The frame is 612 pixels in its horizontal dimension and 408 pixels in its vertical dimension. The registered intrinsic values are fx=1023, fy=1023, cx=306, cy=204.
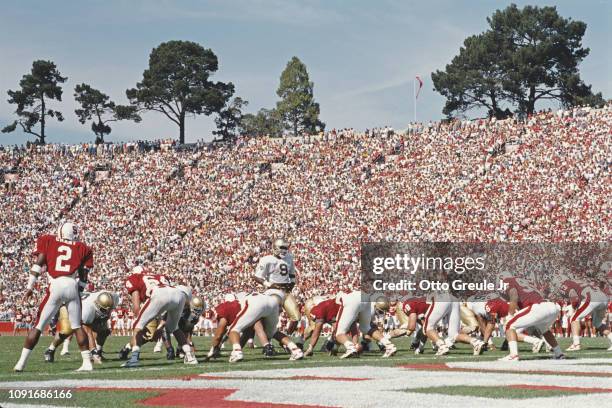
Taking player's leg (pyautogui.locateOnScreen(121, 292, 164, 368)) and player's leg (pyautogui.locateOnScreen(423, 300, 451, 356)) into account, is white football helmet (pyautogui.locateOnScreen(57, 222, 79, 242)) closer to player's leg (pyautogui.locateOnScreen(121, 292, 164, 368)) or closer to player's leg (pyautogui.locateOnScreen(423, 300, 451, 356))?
player's leg (pyautogui.locateOnScreen(121, 292, 164, 368))

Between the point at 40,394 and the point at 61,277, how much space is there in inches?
138

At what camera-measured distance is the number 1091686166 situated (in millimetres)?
9250

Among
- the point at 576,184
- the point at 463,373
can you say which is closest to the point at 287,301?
the point at 463,373

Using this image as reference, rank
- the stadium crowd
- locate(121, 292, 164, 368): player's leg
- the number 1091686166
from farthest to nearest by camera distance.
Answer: the stadium crowd, locate(121, 292, 164, 368): player's leg, the number 1091686166

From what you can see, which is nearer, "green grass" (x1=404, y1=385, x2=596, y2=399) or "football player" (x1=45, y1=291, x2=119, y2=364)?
"green grass" (x1=404, y1=385, x2=596, y2=399)

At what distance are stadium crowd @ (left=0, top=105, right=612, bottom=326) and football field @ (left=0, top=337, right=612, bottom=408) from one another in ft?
70.4

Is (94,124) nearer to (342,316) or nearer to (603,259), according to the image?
(603,259)

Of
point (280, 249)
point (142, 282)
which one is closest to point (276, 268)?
point (280, 249)

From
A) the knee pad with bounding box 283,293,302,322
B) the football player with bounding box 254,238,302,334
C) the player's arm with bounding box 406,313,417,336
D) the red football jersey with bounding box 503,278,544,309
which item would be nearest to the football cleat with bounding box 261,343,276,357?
the football player with bounding box 254,238,302,334

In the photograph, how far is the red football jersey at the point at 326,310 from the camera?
55.4 ft

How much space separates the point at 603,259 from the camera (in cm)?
3077

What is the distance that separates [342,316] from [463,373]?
4280 mm

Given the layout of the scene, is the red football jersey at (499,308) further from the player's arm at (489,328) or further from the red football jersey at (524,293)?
the red football jersey at (524,293)

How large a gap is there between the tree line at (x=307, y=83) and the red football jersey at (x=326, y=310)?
136ft
